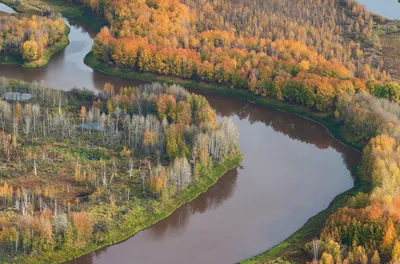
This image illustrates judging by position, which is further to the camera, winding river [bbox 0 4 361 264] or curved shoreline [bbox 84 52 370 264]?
curved shoreline [bbox 84 52 370 264]

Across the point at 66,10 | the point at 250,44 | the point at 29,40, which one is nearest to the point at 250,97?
the point at 250,44

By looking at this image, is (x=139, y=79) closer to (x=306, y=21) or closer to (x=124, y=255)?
(x=306, y=21)

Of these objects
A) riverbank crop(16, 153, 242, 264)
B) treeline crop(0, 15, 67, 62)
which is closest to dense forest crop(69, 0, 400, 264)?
treeline crop(0, 15, 67, 62)

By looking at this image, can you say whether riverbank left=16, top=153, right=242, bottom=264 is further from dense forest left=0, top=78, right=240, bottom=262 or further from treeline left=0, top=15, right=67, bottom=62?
treeline left=0, top=15, right=67, bottom=62

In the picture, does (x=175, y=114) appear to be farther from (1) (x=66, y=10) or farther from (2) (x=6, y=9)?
(1) (x=66, y=10)

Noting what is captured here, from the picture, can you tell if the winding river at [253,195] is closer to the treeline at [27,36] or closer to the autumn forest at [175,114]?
the autumn forest at [175,114]
